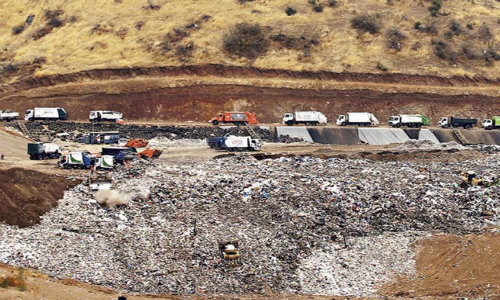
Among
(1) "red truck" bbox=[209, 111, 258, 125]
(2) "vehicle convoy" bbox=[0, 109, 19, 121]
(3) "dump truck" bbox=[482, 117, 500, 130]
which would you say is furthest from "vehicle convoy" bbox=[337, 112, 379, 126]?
(2) "vehicle convoy" bbox=[0, 109, 19, 121]

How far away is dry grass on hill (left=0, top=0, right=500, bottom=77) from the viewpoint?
255ft

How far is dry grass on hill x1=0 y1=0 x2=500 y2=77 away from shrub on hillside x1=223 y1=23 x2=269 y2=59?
1.97 ft

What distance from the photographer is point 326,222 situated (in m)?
41.1

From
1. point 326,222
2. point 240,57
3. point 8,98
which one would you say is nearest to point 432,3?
point 240,57

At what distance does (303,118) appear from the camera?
68312mm

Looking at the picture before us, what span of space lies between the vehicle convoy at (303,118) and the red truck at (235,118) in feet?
8.01

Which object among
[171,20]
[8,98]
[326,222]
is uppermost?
[171,20]

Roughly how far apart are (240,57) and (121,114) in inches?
506

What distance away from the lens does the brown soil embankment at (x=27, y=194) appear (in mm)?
38750

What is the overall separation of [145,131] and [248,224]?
25.9m

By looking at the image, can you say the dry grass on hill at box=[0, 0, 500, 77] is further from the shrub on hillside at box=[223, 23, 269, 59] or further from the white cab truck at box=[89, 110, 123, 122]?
the white cab truck at box=[89, 110, 123, 122]

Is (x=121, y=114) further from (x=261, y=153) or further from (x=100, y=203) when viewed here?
(x=100, y=203)

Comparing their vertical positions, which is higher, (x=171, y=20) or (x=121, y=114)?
(x=171, y=20)

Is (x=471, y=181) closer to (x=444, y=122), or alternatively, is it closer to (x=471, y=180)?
(x=471, y=180)
